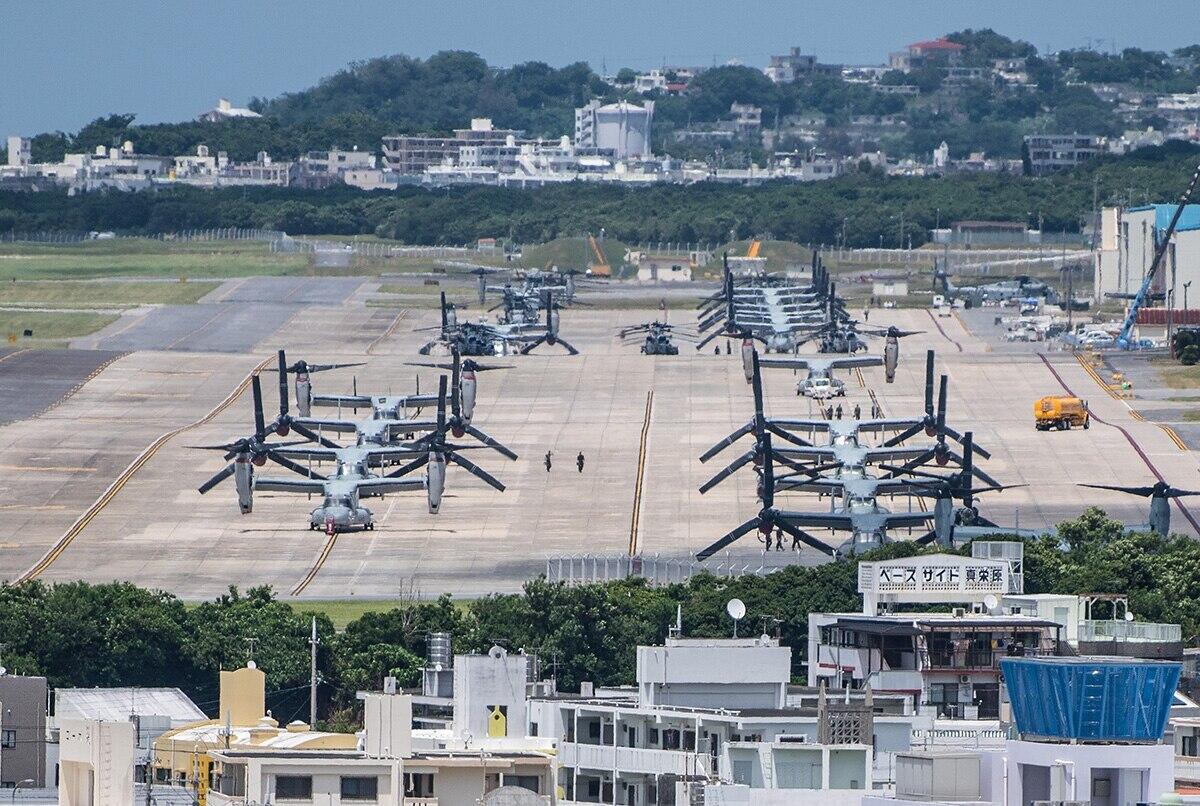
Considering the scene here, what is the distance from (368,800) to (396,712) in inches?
108

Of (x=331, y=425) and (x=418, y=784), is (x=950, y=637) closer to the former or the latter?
(x=418, y=784)

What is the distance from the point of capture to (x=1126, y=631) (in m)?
83.2

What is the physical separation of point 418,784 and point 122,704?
26.3 meters

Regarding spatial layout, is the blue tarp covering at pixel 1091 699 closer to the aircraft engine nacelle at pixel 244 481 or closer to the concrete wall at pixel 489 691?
the concrete wall at pixel 489 691

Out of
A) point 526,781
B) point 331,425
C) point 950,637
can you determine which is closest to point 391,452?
point 331,425

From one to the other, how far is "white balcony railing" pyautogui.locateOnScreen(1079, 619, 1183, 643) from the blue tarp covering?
3707 centimetres

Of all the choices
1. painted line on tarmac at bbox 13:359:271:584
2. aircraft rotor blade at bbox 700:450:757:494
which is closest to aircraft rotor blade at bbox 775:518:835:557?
aircraft rotor blade at bbox 700:450:757:494

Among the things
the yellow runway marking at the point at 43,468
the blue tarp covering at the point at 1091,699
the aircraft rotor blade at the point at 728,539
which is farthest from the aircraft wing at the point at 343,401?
the blue tarp covering at the point at 1091,699

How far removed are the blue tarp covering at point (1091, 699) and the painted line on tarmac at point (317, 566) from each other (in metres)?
95.5

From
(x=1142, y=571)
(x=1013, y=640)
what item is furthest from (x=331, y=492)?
(x=1013, y=640)

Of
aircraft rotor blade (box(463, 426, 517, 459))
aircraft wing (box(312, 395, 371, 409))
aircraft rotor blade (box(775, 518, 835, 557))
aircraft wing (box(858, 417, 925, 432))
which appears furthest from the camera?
aircraft wing (box(312, 395, 371, 409))

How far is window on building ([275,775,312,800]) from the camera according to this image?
176ft

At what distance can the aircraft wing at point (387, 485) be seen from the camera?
161 metres

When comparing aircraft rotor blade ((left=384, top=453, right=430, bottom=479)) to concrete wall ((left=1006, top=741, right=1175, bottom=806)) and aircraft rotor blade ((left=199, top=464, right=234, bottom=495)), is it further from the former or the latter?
concrete wall ((left=1006, top=741, right=1175, bottom=806))
